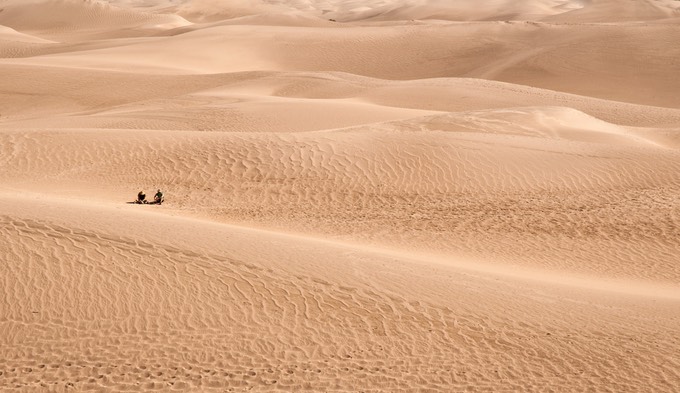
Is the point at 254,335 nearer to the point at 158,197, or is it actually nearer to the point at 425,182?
the point at 158,197

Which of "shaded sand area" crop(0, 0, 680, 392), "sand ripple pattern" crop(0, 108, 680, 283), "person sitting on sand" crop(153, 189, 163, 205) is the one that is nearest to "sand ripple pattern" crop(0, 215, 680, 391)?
"shaded sand area" crop(0, 0, 680, 392)

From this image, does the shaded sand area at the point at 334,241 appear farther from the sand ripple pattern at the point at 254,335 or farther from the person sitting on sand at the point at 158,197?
the person sitting on sand at the point at 158,197

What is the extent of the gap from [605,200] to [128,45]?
3663 centimetres

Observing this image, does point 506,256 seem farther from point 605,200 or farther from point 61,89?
point 61,89

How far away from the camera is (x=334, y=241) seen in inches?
387

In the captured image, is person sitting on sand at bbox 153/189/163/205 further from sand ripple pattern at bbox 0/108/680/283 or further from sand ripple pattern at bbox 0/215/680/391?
sand ripple pattern at bbox 0/215/680/391

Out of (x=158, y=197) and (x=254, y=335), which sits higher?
(x=254, y=335)

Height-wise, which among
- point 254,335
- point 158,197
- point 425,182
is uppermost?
point 254,335

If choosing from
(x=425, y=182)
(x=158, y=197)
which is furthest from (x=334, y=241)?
(x=425, y=182)

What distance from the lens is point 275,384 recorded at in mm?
5375

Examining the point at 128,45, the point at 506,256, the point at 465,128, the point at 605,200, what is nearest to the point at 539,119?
the point at 465,128

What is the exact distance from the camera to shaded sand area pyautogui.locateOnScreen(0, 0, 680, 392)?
18.6 feet

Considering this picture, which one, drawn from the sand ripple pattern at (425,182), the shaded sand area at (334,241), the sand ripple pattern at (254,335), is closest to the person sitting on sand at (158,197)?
the sand ripple pattern at (425,182)

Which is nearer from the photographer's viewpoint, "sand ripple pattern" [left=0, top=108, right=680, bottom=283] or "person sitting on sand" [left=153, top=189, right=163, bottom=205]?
"sand ripple pattern" [left=0, top=108, right=680, bottom=283]
